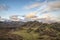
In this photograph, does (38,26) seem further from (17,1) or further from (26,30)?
(17,1)

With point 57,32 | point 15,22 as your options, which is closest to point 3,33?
→ point 15,22

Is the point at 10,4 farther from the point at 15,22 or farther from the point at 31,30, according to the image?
the point at 31,30

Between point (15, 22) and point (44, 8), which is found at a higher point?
point (44, 8)

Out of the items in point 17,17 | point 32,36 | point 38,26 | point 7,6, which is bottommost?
point 32,36

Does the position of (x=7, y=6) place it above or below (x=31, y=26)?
above

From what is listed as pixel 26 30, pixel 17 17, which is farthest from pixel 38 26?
pixel 17 17

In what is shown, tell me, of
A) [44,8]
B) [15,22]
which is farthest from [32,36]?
[44,8]

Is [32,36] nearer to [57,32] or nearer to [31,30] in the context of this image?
[31,30]

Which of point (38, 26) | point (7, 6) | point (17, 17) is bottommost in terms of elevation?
point (38, 26)
